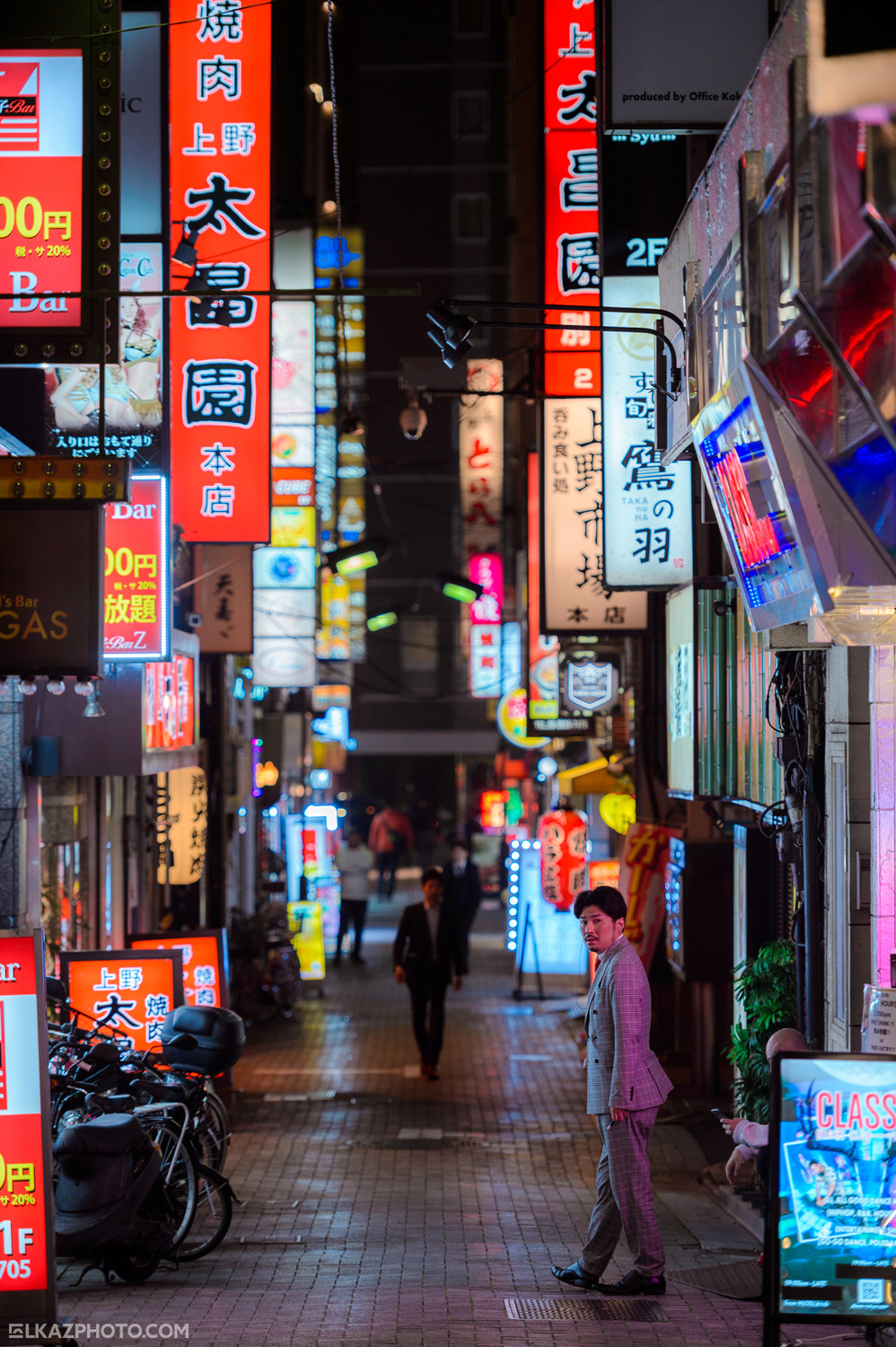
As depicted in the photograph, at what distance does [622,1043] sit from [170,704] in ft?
25.4

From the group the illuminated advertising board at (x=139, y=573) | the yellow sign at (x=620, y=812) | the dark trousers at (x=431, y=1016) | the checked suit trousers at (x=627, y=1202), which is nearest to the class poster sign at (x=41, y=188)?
the illuminated advertising board at (x=139, y=573)

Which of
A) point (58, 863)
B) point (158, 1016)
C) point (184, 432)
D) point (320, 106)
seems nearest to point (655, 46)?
point (184, 432)

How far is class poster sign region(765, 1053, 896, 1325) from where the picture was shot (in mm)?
5312

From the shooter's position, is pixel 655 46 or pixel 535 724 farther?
pixel 535 724

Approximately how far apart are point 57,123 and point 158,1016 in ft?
20.4

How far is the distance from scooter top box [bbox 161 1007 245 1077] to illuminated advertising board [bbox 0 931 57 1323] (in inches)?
123

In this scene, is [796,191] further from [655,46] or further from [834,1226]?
[655,46]

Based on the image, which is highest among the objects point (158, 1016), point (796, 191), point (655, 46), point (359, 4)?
point (359, 4)

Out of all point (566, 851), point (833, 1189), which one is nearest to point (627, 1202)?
point (833, 1189)

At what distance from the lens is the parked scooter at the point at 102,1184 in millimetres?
7266

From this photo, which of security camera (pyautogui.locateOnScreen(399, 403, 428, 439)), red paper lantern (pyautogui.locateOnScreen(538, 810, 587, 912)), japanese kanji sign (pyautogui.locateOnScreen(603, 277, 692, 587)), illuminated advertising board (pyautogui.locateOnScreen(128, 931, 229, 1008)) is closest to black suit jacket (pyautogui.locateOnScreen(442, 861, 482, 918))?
red paper lantern (pyautogui.locateOnScreen(538, 810, 587, 912))

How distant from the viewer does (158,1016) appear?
34.7ft

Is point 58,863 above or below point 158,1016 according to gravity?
above

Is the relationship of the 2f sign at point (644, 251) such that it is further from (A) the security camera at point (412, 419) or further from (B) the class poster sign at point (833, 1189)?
(B) the class poster sign at point (833, 1189)
